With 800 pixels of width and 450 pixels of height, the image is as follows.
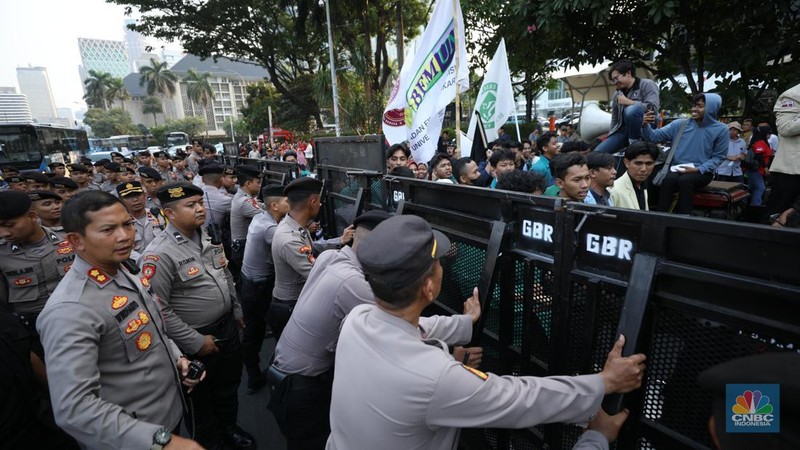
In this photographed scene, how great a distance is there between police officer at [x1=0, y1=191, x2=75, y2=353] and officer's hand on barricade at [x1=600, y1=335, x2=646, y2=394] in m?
3.69

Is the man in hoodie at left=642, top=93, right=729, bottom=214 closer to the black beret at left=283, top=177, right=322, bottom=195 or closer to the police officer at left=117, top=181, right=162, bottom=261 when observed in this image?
the black beret at left=283, top=177, right=322, bottom=195

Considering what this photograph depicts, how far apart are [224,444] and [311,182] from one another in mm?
2157

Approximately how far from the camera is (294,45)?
68.3 ft

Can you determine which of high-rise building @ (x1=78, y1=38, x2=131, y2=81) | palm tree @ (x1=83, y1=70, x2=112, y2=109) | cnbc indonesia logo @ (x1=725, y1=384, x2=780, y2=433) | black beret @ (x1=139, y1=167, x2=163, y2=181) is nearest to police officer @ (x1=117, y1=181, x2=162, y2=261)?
black beret @ (x1=139, y1=167, x2=163, y2=181)

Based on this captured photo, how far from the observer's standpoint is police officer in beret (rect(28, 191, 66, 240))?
13.3 feet

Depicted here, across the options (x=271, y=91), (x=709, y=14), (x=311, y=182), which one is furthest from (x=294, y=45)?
(x=311, y=182)

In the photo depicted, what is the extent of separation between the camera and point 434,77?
4977 millimetres

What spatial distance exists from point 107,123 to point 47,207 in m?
87.3

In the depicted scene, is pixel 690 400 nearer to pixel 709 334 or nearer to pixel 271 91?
pixel 709 334

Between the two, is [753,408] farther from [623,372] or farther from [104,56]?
[104,56]

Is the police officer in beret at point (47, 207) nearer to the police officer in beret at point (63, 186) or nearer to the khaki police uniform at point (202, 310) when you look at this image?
the police officer in beret at point (63, 186)

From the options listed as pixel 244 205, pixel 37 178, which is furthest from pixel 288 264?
pixel 37 178

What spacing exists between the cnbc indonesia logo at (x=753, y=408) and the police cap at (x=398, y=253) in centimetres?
82

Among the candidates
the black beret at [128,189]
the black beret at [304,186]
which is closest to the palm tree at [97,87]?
the black beret at [128,189]
